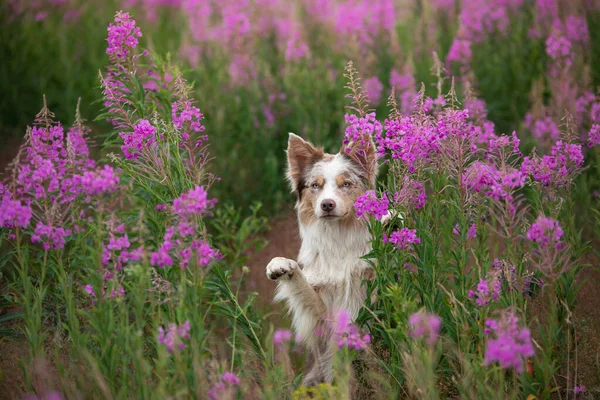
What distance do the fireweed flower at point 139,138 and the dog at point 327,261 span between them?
1215 mm

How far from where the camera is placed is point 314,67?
324 inches

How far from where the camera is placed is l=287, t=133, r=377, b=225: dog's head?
178 inches

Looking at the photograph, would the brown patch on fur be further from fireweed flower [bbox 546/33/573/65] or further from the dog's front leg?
fireweed flower [bbox 546/33/573/65]

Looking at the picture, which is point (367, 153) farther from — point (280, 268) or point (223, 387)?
point (223, 387)

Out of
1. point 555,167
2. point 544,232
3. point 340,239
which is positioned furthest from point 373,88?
point 544,232

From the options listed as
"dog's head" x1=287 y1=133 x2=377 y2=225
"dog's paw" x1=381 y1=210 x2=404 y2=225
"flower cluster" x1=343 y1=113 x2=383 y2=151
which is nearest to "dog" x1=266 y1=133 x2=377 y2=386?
"dog's head" x1=287 y1=133 x2=377 y2=225

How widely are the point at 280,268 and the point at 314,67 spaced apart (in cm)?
440

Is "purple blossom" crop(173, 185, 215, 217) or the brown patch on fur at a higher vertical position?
"purple blossom" crop(173, 185, 215, 217)

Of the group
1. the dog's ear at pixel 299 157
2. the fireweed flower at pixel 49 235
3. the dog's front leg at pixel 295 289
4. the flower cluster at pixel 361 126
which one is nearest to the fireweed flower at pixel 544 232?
the flower cluster at pixel 361 126

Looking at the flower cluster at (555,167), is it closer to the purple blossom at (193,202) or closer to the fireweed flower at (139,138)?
the purple blossom at (193,202)

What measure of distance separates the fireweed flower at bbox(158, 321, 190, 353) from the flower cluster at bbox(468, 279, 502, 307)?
1469mm

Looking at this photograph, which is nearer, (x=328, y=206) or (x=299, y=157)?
→ (x=328, y=206)

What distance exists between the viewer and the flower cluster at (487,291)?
326 centimetres

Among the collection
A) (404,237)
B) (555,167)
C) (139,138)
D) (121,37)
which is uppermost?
(121,37)
